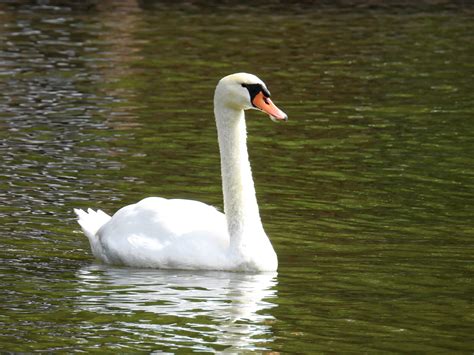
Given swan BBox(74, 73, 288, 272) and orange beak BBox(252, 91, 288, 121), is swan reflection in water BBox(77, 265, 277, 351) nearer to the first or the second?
swan BBox(74, 73, 288, 272)

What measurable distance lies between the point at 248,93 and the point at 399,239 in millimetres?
1997

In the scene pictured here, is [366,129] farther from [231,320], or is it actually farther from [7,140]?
[231,320]

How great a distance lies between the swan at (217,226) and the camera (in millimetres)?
12102

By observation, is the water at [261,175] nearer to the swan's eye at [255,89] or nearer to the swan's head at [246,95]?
Answer: the swan's head at [246,95]

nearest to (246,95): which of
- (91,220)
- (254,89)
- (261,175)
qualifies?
(254,89)

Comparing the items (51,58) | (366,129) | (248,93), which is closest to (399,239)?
(248,93)

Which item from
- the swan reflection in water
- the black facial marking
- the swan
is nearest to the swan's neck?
the swan

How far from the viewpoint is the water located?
10.6m

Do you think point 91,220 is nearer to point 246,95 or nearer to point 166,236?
point 166,236

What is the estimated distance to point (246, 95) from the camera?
40.0 feet

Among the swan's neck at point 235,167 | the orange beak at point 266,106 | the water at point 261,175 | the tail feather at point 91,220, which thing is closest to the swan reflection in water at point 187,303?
the water at point 261,175

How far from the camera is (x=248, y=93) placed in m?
12.2

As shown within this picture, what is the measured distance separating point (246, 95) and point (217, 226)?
3.51 feet

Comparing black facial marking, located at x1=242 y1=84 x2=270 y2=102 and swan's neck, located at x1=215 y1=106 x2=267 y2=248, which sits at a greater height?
black facial marking, located at x1=242 y1=84 x2=270 y2=102
